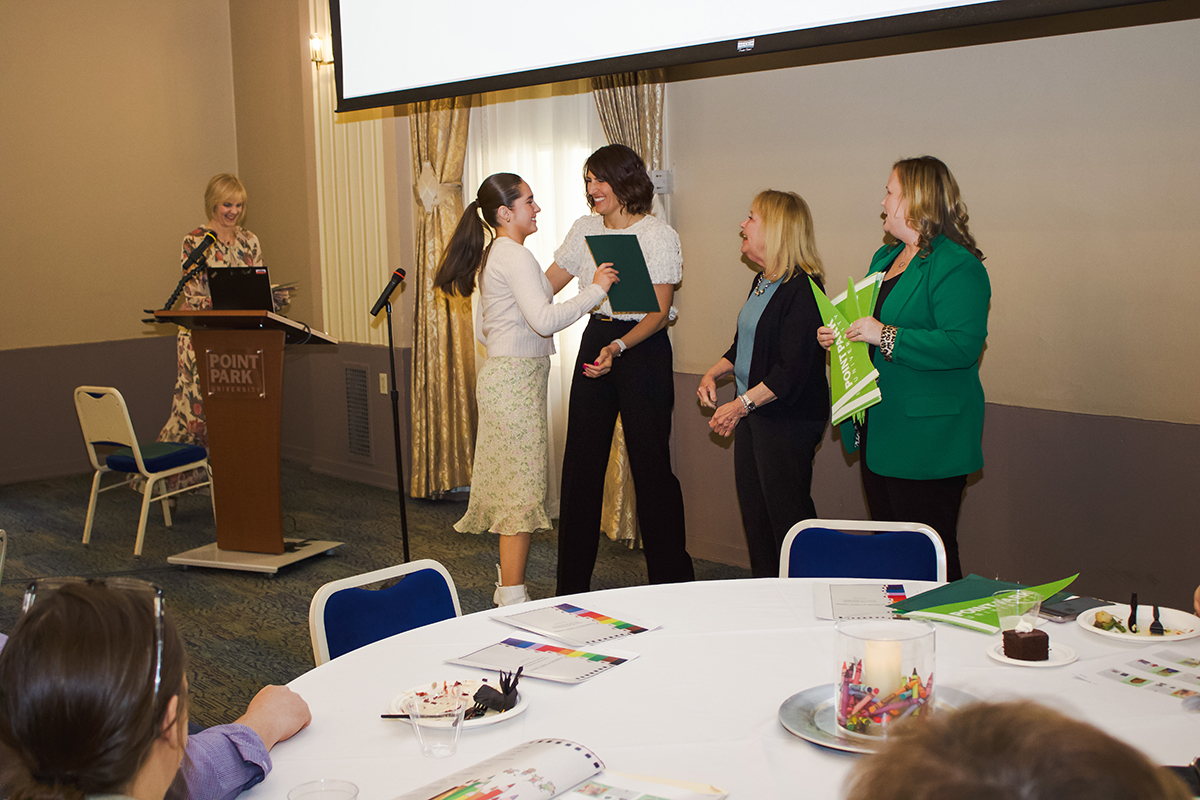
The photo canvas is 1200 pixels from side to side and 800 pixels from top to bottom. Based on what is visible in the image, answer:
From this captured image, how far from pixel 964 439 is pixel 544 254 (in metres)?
2.80

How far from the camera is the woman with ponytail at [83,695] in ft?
3.02

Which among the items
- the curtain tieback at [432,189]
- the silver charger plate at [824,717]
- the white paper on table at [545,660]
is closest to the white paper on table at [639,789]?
the silver charger plate at [824,717]

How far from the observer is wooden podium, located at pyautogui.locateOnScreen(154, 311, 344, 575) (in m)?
4.39

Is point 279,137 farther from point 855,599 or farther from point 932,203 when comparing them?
point 855,599

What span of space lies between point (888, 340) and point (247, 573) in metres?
3.09

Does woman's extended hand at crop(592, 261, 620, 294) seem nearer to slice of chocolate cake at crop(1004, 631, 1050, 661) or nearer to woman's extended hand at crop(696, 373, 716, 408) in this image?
woman's extended hand at crop(696, 373, 716, 408)

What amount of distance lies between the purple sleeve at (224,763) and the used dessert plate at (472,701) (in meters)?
0.23

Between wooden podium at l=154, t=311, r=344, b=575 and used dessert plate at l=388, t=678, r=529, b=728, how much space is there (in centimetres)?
300

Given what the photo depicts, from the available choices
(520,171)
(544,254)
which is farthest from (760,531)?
(520,171)

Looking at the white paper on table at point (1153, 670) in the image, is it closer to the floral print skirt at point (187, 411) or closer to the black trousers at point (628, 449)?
the black trousers at point (628, 449)

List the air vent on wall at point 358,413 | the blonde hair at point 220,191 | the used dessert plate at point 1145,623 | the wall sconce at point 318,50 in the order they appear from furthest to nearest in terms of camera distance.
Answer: the air vent on wall at point 358,413 < the wall sconce at point 318,50 < the blonde hair at point 220,191 < the used dessert plate at point 1145,623

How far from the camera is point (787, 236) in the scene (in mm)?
3447

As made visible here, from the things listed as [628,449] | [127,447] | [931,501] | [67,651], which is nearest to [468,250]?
[628,449]

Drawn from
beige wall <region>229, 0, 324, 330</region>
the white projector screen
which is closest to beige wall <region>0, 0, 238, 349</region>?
beige wall <region>229, 0, 324, 330</region>
